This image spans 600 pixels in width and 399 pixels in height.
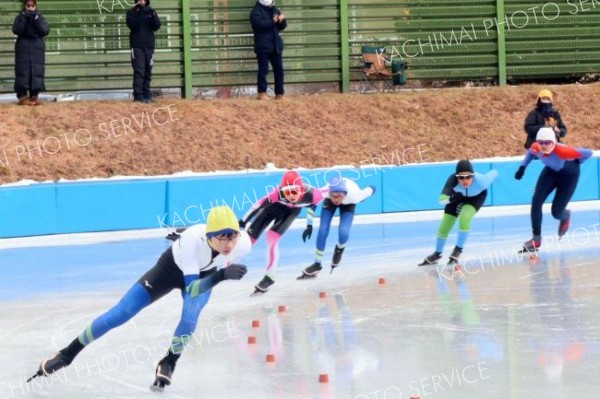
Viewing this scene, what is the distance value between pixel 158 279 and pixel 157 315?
8.82 feet

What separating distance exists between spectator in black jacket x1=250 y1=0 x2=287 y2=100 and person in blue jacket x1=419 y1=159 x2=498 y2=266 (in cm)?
693

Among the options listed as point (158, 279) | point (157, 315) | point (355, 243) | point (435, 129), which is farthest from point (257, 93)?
point (158, 279)

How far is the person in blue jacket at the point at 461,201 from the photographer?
470 inches

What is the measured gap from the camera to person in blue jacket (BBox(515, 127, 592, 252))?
1226cm

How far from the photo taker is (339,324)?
9.17 meters

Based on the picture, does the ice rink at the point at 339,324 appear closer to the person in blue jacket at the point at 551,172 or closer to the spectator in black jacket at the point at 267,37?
the person in blue jacket at the point at 551,172

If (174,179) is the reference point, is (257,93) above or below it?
above

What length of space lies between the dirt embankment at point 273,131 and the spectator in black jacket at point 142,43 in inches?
13.6

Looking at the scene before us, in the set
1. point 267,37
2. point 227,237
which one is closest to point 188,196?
point 267,37

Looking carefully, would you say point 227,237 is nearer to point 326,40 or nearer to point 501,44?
point 326,40


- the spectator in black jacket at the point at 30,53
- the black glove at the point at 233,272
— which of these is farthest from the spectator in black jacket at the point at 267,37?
the black glove at the point at 233,272

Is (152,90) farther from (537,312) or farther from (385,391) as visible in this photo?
(385,391)

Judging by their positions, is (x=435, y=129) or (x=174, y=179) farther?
(x=435, y=129)

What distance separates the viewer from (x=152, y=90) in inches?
763
